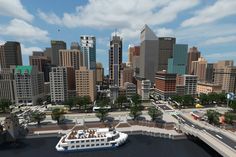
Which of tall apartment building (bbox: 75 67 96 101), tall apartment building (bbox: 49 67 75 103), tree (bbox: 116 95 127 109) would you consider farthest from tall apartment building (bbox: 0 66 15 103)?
tree (bbox: 116 95 127 109)

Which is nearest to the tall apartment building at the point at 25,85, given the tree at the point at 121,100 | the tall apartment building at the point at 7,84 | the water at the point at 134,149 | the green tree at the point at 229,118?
the tall apartment building at the point at 7,84

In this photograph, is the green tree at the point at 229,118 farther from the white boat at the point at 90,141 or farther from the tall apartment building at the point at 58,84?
the tall apartment building at the point at 58,84

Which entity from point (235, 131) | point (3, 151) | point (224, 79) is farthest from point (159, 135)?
point (224, 79)

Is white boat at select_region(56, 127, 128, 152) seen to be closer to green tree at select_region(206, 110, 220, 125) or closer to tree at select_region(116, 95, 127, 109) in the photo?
tree at select_region(116, 95, 127, 109)

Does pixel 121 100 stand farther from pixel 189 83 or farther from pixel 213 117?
pixel 189 83

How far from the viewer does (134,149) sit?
70625 millimetres

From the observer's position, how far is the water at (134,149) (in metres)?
66.3

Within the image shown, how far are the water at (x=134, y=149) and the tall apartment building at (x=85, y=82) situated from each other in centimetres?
6582

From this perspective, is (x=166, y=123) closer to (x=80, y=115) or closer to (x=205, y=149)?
(x=205, y=149)

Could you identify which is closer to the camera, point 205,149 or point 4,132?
point 205,149

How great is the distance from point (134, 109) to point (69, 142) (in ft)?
145

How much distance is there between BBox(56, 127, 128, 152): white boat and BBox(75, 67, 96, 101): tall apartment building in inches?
2663

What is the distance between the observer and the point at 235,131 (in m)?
80.1

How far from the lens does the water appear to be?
218 ft
